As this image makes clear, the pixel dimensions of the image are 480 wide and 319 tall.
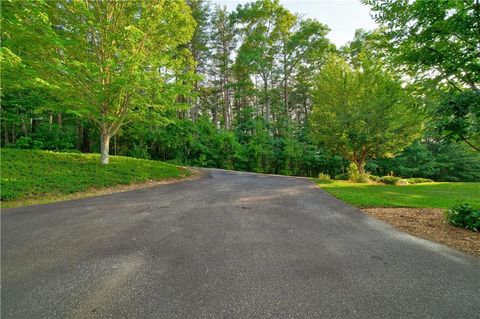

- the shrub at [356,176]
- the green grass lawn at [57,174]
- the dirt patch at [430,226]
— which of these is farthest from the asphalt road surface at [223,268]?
the shrub at [356,176]

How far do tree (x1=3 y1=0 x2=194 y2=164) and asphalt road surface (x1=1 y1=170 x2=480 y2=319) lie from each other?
17.8 feet

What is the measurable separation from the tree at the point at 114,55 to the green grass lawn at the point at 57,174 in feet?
4.32

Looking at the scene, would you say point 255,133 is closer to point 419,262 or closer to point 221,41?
point 221,41

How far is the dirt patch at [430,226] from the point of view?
3549mm

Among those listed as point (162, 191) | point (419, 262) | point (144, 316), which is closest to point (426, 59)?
point (419, 262)

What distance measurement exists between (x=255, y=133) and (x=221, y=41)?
459 inches

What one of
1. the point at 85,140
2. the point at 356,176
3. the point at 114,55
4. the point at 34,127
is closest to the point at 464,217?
the point at 356,176

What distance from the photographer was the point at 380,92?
40.3 feet

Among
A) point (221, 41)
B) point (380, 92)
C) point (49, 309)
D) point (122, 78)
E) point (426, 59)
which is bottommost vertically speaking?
point (49, 309)

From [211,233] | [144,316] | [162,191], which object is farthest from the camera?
[162,191]

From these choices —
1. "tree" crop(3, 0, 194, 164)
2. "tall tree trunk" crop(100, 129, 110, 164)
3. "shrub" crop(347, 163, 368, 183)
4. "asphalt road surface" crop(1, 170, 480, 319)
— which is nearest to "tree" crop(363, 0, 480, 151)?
"asphalt road surface" crop(1, 170, 480, 319)

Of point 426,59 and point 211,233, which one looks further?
point 426,59

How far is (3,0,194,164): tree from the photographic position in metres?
7.83

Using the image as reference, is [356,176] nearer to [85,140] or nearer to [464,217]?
[464,217]
